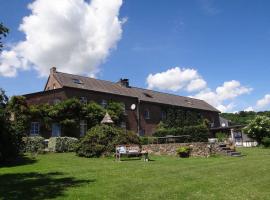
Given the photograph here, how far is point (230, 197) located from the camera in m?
8.99

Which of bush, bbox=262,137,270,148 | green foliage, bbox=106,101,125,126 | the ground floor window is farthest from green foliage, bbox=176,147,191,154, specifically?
green foliage, bbox=106,101,125,126

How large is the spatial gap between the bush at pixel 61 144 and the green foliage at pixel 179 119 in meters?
20.7

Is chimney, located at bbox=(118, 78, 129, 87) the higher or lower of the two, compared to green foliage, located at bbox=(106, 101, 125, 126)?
higher

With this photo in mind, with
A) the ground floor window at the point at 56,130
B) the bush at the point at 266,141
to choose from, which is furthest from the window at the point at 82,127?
the bush at the point at 266,141

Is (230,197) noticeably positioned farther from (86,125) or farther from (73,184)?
(86,125)

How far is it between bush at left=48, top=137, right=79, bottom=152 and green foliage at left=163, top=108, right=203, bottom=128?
68.0 feet

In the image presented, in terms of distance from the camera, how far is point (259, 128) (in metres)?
33.3

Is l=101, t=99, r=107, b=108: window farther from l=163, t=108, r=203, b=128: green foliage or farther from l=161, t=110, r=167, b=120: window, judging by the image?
l=161, t=110, r=167, b=120: window

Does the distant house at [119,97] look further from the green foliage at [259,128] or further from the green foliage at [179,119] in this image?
the green foliage at [259,128]

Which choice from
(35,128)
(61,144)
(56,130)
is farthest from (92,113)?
(61,144)

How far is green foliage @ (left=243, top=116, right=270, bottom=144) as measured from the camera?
3338 cm

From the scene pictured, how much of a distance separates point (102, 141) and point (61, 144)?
513 cm

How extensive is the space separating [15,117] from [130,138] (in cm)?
1340

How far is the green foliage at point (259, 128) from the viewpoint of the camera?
33.4 metres
